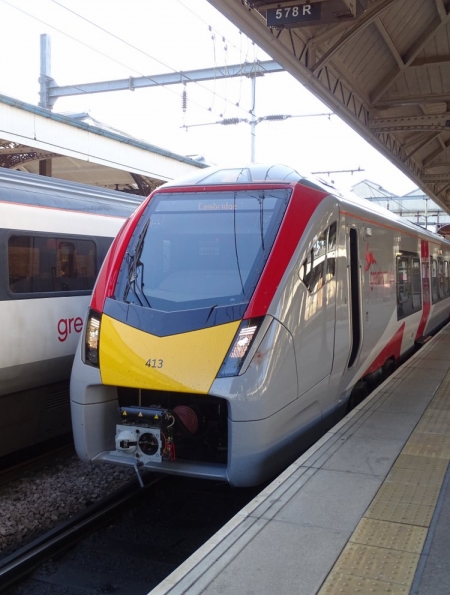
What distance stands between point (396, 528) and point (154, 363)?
1882 millimetres

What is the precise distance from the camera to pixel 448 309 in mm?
15828

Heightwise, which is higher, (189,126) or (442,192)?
(189,126)

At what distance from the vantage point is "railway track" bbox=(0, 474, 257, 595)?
12.7ft

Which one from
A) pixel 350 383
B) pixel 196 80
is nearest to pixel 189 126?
pixel 196 80

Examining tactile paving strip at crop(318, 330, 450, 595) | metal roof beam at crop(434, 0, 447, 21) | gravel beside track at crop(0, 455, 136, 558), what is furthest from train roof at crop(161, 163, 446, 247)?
metal roof beam at crop(434, 0, 447, 21)

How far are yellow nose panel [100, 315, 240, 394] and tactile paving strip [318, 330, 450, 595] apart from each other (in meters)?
1.36

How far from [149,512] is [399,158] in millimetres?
10113

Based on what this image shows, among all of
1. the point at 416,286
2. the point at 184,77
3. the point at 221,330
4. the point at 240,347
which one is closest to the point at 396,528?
the point at 240,347

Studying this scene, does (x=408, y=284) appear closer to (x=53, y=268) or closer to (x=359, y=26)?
(x=359, y=26)

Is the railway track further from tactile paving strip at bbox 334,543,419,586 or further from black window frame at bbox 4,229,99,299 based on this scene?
black window frame at bbox 4,229,99,299

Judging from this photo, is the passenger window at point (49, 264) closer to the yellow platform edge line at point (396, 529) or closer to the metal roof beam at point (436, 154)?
the yellow platform edge line at point (396, 529)

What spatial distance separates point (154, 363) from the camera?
4.27 m

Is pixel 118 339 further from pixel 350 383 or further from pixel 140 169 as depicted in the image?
pixel 140 169

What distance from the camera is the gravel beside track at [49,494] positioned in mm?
4637
